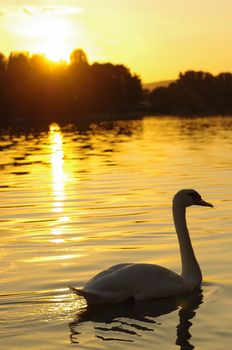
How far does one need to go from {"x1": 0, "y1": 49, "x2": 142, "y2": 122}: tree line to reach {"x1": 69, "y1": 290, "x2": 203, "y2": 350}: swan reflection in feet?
397

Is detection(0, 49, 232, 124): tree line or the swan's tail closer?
the swan's tail

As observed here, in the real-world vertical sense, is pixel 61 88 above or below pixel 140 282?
above

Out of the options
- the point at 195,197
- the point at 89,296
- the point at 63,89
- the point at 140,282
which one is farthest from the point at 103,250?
the point at 63,89

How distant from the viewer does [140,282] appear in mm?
10438

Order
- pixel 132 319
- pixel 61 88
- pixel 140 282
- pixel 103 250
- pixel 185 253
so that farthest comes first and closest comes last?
pixel 61 88 → pixel 103 250 → pixel 185 253 → pixel 140 282 → pixel 132 319

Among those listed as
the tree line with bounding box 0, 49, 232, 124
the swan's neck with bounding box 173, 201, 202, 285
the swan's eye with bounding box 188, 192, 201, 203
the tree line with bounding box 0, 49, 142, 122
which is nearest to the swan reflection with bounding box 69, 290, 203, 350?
the swan's neck with bounding box 173, 201, 202, 285

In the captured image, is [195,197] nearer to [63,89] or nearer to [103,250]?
[103,250]

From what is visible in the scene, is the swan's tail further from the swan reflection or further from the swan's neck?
the swan's neck

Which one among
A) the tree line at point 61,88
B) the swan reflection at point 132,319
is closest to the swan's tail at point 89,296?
the swan reflection at point 132,319

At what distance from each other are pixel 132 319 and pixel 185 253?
1.78m

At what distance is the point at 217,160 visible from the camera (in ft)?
113

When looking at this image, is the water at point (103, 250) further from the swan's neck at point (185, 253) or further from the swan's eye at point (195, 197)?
the swan's eye at point (195, 197)

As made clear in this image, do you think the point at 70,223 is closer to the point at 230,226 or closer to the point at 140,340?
the point at 230,226

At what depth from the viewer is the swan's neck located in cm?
1134
